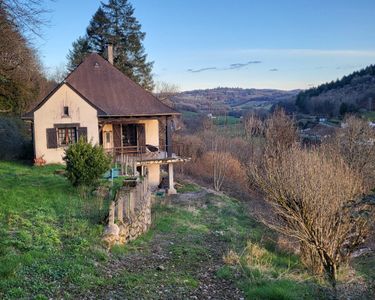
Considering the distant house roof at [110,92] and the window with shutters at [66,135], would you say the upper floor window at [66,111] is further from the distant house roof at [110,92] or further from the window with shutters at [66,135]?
the distant house roof at [110,92]

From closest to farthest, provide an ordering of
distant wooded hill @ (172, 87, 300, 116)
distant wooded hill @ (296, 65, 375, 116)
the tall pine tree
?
the tall pine tree < distant wooded hill @ (172, 87, 300, 116) < distant wooded hill @ (296, 65, 375, 116)

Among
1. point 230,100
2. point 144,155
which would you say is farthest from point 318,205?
point 230,100

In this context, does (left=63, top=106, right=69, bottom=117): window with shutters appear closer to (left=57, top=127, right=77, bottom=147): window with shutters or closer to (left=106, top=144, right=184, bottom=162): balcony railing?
(left=57, top=127, right=77, bottom=147): window with shutters

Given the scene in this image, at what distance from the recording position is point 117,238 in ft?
36.0

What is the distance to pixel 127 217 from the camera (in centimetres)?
1212

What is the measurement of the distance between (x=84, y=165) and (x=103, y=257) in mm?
6133

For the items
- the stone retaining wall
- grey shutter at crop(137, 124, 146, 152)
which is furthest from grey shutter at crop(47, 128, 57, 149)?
the stone retaining wall

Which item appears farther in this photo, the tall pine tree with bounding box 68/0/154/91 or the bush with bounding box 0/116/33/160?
the tall pine tree with bounding box 68/0/154/91

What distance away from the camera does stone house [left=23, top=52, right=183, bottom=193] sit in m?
23.9

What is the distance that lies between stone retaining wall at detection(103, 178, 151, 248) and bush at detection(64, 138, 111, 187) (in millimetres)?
1627

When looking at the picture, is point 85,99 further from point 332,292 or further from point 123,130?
point 332,292

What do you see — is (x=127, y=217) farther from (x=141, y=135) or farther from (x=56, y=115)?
(x=141, y=135)

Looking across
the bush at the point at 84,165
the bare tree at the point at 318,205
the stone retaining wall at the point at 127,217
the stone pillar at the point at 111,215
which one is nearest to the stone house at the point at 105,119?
the bush at the point at 84,165

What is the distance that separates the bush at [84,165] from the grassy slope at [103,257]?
58 cm
